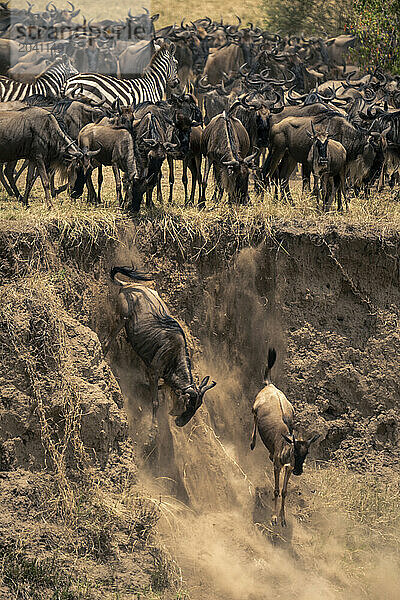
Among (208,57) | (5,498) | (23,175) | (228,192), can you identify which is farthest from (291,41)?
(5,498)

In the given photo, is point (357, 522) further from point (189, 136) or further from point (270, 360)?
point (189, 136)

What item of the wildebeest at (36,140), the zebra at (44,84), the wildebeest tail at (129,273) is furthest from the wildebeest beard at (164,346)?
the zebra at (44,84)

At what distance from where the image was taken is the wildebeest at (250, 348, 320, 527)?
8852mm

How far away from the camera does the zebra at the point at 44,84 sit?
13.8 m

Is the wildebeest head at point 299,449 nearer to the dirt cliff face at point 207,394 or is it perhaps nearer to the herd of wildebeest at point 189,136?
the dirt cliff face at point 207,394

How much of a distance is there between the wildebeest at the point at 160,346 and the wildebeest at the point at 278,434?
0.77 m

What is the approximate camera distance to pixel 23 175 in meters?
13.6

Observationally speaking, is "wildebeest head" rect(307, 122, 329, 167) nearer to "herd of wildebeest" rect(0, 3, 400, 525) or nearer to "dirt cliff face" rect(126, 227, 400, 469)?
"herd of wildebeest" rect(0, 3, 400, 525)

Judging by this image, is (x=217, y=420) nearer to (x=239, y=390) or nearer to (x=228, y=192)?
(x=239, y=390)

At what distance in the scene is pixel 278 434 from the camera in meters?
9.01

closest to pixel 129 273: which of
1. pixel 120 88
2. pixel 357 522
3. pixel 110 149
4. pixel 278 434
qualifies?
pixel 110 149

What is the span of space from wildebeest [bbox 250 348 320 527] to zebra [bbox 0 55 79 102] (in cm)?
739

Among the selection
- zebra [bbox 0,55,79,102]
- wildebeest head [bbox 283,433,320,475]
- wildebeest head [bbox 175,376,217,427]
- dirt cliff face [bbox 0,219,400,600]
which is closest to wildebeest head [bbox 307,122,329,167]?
dirt cliff face [bbox 0,219,400,600]

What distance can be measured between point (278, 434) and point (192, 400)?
3.49ft
